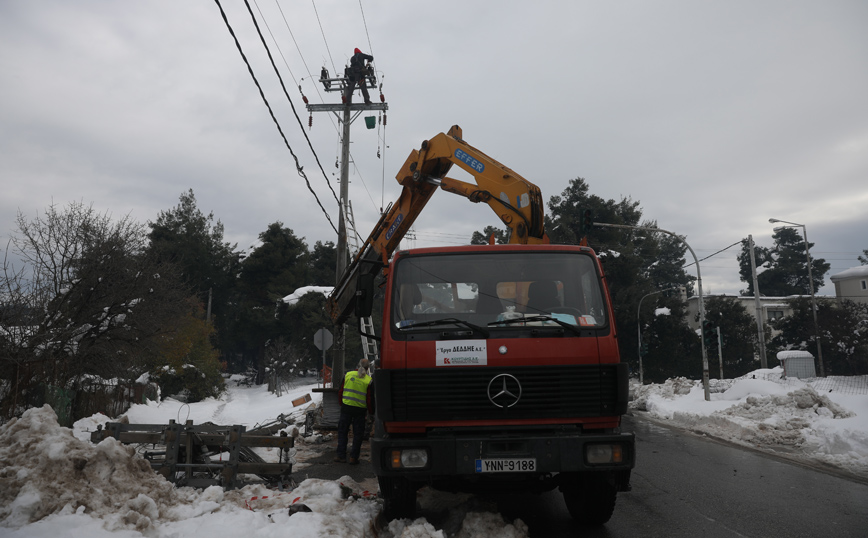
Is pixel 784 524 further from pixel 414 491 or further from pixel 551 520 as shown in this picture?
pixel 414 491

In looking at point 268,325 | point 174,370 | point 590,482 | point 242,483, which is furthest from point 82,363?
point 268,325

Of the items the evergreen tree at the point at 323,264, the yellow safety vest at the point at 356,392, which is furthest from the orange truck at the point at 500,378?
the evergreen tree at the point at 323,264

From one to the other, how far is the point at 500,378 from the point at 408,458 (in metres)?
0.96

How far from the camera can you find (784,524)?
555cm

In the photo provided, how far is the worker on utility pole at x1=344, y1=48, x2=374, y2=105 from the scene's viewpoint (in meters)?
18.1

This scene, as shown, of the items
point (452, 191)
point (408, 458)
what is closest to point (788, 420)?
point (452, 191)

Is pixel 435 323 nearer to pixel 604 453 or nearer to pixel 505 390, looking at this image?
Answer: pixel 505 390

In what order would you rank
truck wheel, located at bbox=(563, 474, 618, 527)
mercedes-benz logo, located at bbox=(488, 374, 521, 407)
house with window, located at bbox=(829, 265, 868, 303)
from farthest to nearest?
house with window, located at bbox=(829, 265, 868, 303), truck wheel, located at bbox=(563, 474, 618, 527), mercedes-benz logo, located at bbox=(488, 374, 521, 407)

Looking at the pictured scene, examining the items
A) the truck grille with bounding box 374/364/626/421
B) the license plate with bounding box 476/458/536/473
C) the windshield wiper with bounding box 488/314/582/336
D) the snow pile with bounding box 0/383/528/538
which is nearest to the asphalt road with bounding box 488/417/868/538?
the license plate with bounding box 476/458/536/473

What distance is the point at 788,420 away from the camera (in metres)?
14.2

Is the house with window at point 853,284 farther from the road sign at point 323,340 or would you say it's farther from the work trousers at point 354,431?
the work trousers at point 354,431

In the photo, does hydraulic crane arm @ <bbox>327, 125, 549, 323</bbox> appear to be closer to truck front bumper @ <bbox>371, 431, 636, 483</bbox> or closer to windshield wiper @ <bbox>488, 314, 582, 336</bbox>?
windshield wiper @ <bbox>488, 314, 582, 336</bbox>

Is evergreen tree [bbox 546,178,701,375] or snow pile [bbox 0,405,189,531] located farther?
evergreen tree [bbox 546,178,701,375]

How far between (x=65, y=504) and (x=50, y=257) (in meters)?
12.2
